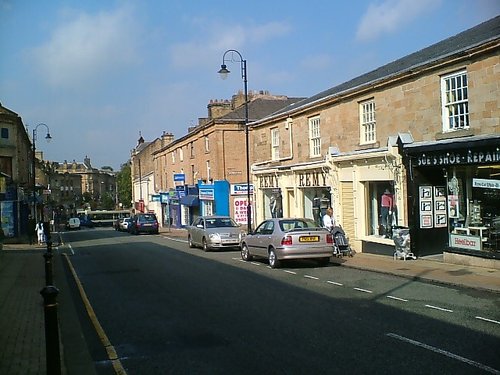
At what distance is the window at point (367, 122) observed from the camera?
1967cm

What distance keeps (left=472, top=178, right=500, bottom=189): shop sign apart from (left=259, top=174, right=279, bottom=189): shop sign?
13902mm

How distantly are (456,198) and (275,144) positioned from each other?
13.4 meters

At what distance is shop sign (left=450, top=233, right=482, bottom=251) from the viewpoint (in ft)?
49.4

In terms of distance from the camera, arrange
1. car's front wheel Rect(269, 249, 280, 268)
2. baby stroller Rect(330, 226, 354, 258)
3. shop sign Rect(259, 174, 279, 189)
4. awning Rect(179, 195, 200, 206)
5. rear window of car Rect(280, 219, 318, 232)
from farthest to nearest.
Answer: awning Rect(179, 195, 200, 206) < shop sign Rect(259, 174, 279, 189) < baby stroller Rect(330, 226, 354, 258) < rear window of car Rect(280, 219, 318, 232) < car's front wheel Rect(269, 249, 280, 268)

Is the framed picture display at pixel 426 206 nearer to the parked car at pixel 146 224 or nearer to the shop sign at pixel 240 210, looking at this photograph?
the shop sign at pixel 240 210

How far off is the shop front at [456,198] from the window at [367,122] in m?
2.63

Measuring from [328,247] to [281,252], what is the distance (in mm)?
1395

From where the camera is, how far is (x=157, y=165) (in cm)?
6606

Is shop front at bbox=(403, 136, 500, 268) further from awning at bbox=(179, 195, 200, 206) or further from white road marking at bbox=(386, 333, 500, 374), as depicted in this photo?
awning at bbox=(179, 195, 200, 206)

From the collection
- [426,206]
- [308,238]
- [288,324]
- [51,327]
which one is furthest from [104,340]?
[426,206]

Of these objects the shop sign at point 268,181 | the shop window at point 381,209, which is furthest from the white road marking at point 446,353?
the shop sign at point 268,181

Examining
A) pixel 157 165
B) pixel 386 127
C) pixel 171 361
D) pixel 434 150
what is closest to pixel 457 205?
pixel 434 150

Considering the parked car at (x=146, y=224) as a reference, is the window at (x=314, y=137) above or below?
above

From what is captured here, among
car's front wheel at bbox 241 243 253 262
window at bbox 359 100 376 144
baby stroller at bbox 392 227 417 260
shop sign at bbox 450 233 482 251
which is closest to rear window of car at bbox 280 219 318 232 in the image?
car's front wheel at bbox 241 243 253 262
